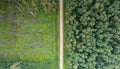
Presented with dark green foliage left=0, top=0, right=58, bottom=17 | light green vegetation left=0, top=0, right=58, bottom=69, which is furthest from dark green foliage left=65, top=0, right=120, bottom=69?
dark green foliage left=0, top=0, right=58, bottom=17

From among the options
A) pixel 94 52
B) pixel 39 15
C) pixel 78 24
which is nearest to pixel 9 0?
pixel 39 15

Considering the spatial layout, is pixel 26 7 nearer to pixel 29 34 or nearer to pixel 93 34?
pixel 29 34

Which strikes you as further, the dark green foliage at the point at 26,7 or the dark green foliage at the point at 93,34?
the dark green foliage at the point at 26,7

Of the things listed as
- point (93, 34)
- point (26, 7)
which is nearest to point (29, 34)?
point (26, 7)

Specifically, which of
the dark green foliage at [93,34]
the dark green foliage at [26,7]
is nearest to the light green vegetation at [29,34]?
the dark green foliage at [26,7]

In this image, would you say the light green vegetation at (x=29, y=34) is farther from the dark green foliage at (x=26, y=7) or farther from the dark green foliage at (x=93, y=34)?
the dark green foliage at (x=93, y=34)

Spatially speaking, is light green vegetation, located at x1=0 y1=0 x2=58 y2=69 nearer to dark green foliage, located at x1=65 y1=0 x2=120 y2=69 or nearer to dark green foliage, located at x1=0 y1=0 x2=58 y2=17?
dark green foliage, located at x1=0 y1=0 x2=58 y2=17
